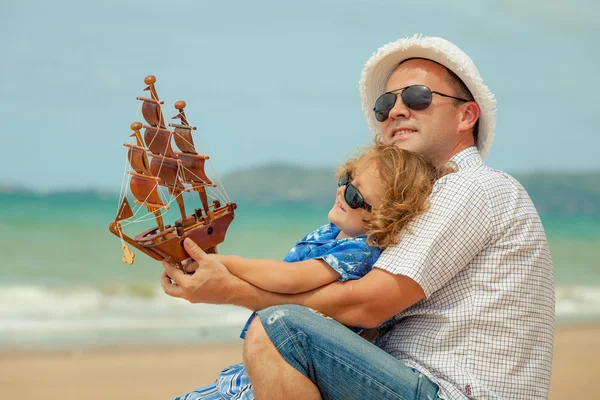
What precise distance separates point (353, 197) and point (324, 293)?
413 mm

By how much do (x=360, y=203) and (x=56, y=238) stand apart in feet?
44.6

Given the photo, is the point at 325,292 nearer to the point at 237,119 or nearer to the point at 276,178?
the point at 276,178

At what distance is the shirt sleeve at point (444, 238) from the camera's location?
109 inches

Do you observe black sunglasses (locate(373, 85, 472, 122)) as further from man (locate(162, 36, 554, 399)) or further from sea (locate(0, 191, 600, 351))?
sea (locate(0, 191, 600, 351))

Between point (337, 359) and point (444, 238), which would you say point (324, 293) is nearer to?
point (337, 359)

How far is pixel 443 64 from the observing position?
11.5 ft

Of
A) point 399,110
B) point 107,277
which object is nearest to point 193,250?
point 399,110

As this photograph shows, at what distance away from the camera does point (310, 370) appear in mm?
2725

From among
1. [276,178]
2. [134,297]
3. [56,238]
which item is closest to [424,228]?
[134,297]

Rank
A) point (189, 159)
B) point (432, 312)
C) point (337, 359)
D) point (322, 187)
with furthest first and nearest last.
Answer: point (322, 187), point (189, 159), point (432, 312), point (337, 359)

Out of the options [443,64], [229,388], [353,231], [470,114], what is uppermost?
[443,64]

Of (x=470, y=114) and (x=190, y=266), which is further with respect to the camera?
(x=470, y=114)

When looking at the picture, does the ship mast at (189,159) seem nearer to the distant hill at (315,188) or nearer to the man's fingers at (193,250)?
the man's fingers at (193,250)

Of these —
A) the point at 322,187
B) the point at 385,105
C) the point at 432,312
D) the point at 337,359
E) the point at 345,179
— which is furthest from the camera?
the point at 322,187
